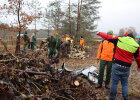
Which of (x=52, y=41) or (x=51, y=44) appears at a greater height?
(x=52, y=41)

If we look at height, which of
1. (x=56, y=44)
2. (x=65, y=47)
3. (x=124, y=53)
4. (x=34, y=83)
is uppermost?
(x=124, y=53)

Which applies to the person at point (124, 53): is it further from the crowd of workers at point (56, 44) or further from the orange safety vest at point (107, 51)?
the crowd of workers at point (56, 44)

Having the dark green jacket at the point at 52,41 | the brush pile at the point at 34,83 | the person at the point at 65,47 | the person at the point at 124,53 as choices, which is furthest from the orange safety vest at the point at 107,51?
the person at the point at 65,47

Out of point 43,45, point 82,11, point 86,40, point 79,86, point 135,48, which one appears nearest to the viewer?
point 135,48

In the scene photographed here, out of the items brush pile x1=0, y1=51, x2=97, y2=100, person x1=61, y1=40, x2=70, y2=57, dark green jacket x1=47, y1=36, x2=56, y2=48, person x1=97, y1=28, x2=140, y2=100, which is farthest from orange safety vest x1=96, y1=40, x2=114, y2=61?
person x1=61, y1=40, x2=70, y2=57

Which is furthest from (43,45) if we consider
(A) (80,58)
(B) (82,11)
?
(B) (82,11)

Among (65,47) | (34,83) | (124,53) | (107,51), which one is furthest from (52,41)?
(124,53)

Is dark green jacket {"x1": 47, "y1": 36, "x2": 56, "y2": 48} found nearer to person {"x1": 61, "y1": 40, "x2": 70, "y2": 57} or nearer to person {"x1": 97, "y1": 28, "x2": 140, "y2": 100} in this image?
person {"x1": 61, "y1": 40, "x2": 70, "y2": 57}

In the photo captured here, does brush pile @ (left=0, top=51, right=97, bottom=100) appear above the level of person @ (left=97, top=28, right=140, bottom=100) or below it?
below

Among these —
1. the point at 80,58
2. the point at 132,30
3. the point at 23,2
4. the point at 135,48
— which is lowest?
the point at 80,58

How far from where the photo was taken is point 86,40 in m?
20.7

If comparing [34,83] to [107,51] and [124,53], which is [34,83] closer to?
[124,53]

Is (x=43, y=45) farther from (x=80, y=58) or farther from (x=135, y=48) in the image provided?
(x=135, y=48)

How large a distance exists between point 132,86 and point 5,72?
15.1ft
